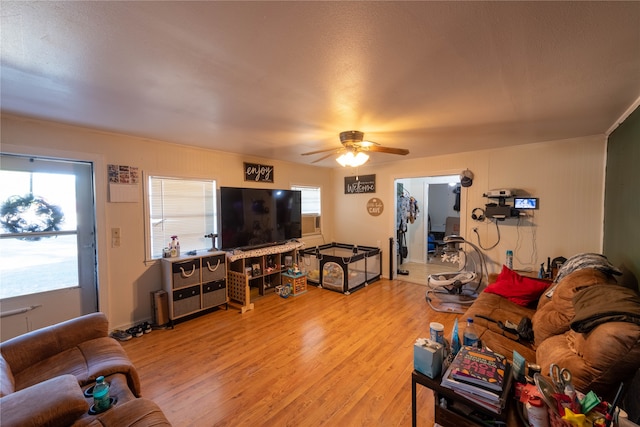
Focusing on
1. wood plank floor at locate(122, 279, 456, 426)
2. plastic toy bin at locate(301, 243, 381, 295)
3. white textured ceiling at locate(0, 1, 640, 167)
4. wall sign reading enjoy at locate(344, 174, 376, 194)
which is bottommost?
wood plank floor at locate(122, 279, 456, 426)

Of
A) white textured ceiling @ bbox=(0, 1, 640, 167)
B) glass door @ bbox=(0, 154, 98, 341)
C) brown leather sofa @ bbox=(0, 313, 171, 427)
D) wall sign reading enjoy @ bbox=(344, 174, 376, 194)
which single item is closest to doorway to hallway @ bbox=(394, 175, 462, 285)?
wall sign reading enjoy @ bbox=(344, 174, 376, 194)

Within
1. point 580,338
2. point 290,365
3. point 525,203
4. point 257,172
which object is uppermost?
point 257,172

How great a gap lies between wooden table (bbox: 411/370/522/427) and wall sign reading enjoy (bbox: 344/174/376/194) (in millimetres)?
4199

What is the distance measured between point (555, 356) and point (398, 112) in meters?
2.07

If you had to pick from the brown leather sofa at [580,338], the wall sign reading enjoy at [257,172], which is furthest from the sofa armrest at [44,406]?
the wall sign reading enjoy at [257,172]

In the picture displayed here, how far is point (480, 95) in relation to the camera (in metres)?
2.05

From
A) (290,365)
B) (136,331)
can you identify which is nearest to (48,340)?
(136,331)

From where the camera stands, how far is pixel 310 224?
5.70 m

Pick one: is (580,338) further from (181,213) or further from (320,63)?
(181,213)

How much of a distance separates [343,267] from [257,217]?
167cm

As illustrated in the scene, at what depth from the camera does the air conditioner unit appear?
18.3 feet

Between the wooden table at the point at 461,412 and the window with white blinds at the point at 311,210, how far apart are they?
4.19 meters

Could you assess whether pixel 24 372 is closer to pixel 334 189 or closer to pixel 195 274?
pixel 195 274

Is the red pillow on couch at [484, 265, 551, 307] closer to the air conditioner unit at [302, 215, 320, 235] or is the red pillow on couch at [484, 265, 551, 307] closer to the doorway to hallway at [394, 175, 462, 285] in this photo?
the doorway to hallway at [394, 175, 462, 285]
